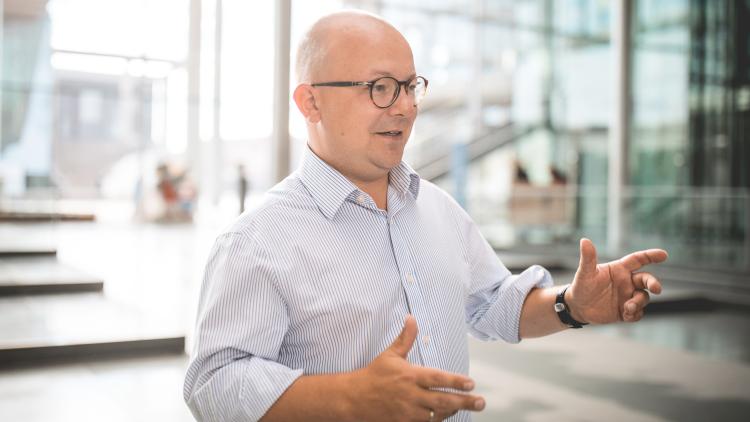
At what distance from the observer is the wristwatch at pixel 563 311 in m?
1.51

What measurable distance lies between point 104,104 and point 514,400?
5.45 meters

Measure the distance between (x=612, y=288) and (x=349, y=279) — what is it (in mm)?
580

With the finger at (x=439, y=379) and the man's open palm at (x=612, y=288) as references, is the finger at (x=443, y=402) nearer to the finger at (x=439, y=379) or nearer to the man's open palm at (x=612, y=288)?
the finger at (x=439, y=379)

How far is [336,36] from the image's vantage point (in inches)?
54.7

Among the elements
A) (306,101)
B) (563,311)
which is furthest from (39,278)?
(563,311)

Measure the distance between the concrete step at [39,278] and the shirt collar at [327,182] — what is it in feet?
16.1

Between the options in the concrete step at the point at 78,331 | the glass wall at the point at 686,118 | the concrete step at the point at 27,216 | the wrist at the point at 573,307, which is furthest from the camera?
the glass wall at the point at 686,118

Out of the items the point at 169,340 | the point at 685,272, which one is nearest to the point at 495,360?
the point at 169,340

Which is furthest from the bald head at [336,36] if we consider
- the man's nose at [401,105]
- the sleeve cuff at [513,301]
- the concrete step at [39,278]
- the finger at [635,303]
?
the concrete step at [39,278]

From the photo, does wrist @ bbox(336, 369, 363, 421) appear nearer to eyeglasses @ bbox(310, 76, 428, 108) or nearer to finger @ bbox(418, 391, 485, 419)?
finger @ bbox(418, 391, 485, 419)

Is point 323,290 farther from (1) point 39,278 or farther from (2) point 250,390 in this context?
(1) point 39,278

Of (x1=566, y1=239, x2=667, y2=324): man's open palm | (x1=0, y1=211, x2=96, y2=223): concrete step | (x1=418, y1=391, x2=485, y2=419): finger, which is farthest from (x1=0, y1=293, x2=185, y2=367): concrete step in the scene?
(x1=418, y1=391, x2=485, y2=419): finger

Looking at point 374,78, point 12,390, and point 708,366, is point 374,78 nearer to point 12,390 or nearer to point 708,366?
point 12,390

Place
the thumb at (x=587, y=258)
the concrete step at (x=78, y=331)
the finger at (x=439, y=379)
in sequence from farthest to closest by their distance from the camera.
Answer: the concrete step at (x=78, y=331)
the thumb at (x=587, y=258)
the finger at (x=439, y=379)
